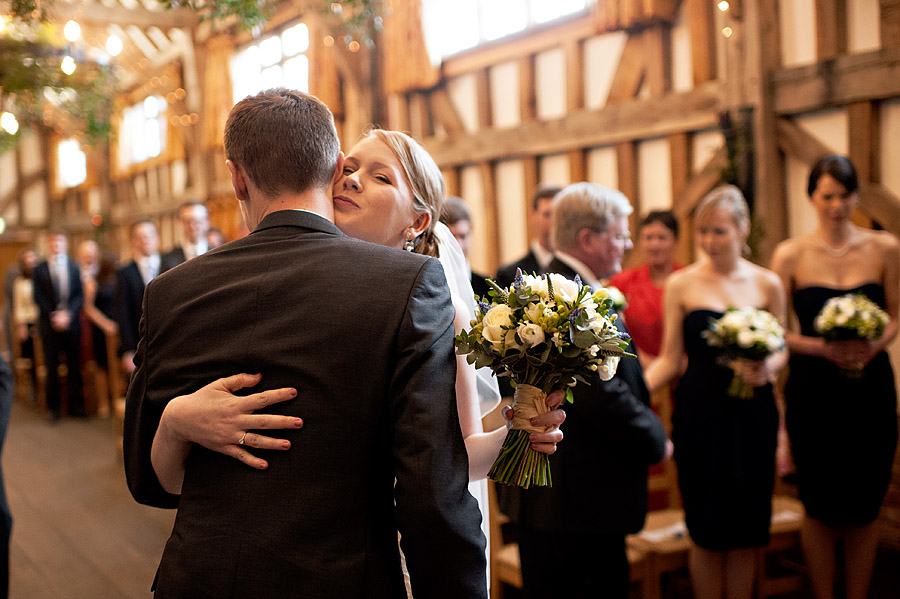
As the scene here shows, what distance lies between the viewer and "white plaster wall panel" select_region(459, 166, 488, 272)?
7363 mm

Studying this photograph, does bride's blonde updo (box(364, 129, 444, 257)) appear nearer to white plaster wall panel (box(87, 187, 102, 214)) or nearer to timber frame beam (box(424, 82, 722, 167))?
timber frame beam (box(424, 82, 722, 167))

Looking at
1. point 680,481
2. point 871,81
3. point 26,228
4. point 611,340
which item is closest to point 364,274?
point 611,340

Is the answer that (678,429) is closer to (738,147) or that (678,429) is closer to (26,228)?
(738,147)

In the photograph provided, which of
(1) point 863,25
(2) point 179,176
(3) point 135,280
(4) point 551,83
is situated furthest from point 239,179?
(2) point 179,176

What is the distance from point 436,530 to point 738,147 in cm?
413

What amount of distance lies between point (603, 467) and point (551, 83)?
466 centimetres

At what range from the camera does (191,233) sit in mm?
5805

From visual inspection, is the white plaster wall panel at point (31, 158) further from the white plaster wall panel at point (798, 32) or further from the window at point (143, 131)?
the white plaster wall panel at point (798, 32)

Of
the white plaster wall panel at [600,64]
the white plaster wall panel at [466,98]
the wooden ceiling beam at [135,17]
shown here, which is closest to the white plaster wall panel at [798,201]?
the white plaster wall panel at [600,64]

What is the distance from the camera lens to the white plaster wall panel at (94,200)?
1680 cm

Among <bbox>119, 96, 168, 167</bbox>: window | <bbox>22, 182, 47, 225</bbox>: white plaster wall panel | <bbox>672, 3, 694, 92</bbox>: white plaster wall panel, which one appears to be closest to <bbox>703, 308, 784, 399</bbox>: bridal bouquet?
<bbox>672, 3, 694, 92</bbox>: white plaster wall panel

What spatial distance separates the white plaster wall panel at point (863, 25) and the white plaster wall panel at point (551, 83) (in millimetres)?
2315

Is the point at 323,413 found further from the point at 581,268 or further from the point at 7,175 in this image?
the point at 7,175

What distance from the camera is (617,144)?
594 cm
